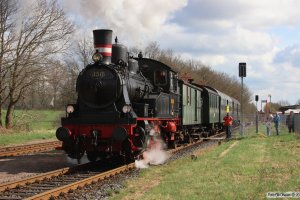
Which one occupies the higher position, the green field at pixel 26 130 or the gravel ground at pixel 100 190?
the green field at pixel 26 130

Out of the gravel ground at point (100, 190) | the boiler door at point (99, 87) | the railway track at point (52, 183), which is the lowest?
the gravel ground at point (100, 190)

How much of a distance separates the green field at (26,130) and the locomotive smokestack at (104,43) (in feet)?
36.1

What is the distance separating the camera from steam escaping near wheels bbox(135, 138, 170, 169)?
13.4 metres

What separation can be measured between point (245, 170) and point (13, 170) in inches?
256

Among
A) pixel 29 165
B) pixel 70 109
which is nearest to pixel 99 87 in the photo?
pixel 70 109

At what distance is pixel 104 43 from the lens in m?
12.8

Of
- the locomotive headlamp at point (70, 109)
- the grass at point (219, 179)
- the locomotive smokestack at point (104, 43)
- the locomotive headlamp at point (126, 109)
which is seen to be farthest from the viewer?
the locomotive headlamp at point (70, 109)

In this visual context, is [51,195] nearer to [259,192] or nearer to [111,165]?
[259,192]

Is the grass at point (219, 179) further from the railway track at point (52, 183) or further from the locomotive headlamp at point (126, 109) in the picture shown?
the locomotive headlamp at point (126, 109)

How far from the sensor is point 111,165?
540 inches

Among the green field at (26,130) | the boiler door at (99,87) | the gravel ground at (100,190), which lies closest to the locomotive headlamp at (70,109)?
the boiler door at (99,87)

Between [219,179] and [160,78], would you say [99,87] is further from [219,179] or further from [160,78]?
[219,179]

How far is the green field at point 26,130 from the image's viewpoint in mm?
24094

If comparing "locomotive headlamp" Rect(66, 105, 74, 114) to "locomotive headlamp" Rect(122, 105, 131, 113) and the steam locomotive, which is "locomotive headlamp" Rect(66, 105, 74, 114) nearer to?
the steam locomotive
